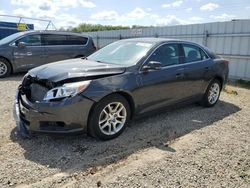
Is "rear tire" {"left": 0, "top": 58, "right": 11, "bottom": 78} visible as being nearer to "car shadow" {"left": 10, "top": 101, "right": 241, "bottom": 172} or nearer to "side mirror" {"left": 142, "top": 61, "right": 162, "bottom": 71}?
"car shadow" {"left": 10, "top": 101, "right": 241, "bottom": 172}

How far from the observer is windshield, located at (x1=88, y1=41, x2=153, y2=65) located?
4.54 m

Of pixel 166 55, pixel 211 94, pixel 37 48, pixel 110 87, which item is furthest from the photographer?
pixel 37 48

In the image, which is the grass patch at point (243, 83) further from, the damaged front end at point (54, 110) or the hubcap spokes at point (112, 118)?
the damaged front end at point (54, 110)

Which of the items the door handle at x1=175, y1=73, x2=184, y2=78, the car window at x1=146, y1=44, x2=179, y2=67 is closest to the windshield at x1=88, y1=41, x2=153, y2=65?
the car window at x1=146, y1=44, x2=179, y2=67

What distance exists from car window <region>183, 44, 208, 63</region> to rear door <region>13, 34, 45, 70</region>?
245 inches

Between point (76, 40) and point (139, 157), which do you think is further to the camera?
point (76, 40)

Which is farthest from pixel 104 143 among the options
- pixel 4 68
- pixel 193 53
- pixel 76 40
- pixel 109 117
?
pixel 76 40

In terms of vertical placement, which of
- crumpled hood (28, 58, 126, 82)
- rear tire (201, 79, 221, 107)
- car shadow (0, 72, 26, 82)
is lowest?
car shadow (0, 72, 26, 82)

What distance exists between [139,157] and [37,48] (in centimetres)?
752

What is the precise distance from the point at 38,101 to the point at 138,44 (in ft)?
7.03

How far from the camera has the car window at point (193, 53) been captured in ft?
17.6

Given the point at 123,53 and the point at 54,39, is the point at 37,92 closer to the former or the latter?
the point at 123,53

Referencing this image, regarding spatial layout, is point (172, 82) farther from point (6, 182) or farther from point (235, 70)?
point (235, 70)

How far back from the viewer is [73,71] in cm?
387
